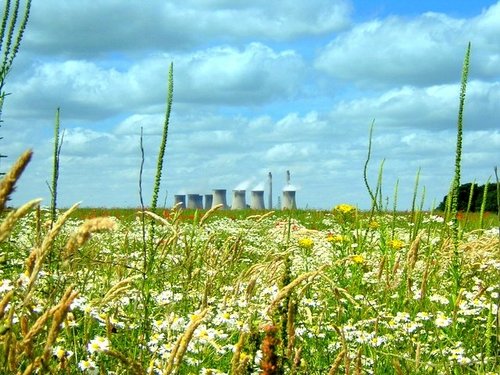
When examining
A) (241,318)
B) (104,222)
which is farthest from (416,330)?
(104,222)

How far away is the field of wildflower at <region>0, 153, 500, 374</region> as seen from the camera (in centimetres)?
171

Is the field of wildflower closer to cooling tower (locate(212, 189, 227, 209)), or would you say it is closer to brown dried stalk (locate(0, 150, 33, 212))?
brown dried stalk (locate(0, 150, 33, 212))

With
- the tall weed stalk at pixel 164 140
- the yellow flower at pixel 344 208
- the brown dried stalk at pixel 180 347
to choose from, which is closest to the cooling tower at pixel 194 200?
the yellow flower at pixel 344 208

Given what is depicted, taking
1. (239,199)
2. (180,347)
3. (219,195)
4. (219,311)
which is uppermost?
(219,195)

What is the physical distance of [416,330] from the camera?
13.7ft

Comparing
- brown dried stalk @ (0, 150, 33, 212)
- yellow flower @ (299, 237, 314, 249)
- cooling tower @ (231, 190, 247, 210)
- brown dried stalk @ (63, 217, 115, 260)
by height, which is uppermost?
cooling tower @ (231, 190, 247, 210)

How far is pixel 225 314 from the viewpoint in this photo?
3.64 meters

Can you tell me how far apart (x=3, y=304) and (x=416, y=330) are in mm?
3067

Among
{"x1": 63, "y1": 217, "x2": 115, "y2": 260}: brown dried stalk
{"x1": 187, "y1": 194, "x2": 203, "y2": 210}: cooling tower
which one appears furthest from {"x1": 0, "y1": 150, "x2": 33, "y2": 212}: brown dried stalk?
{"x1": 187, "y1": 194, "x2": 203, "y2": 210}: cooling tower

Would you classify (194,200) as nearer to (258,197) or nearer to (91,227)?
(258,197)

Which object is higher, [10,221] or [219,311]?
[10,221]

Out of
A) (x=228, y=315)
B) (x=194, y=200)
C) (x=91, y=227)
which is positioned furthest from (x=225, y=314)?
(x=194, y=200)

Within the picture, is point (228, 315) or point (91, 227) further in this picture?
point (228, 315)

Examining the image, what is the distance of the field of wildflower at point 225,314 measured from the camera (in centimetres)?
171
